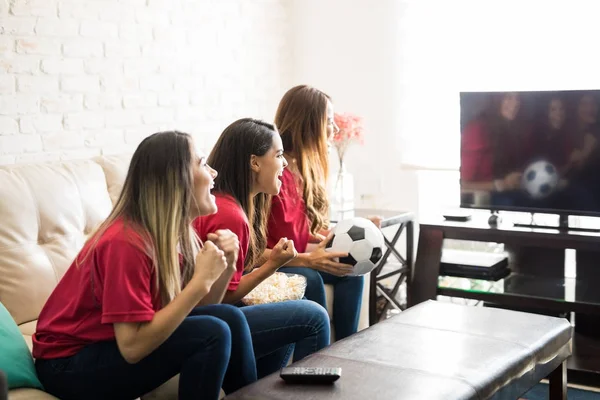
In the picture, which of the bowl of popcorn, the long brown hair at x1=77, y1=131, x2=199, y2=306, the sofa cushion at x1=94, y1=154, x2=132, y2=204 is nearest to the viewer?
the long brown hair at x1=77, y1=131, x2=199, y2=306

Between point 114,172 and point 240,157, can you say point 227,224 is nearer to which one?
point 240,157

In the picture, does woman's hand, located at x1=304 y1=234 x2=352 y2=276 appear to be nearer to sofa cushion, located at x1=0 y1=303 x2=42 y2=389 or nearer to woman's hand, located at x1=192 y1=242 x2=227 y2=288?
woman's hand, located at x1=192 y1=242 x2=227 y2=288

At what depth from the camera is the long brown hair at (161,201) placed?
80.7 inches

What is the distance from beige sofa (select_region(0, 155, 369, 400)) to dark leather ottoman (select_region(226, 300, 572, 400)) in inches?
38.3

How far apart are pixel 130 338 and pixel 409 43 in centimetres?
287

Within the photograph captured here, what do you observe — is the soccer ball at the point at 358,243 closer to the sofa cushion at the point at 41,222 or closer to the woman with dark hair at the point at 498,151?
the sofa cushion at the point at 41,222

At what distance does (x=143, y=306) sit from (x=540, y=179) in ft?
7.10

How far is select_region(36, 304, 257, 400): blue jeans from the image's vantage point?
6.68ft

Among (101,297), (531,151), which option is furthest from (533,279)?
(101,297)

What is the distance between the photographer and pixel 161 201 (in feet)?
6.81

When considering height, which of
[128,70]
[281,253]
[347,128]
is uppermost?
[128,70]

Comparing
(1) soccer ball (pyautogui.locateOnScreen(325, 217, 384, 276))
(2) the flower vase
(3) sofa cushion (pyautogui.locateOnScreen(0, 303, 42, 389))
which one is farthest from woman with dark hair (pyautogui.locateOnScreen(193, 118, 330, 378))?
(2) the flower vase

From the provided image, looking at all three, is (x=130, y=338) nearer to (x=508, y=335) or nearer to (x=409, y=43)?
(x=508, y=335)

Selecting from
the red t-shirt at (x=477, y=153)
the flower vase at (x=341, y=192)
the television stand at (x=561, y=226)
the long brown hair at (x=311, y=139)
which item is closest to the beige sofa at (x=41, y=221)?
the long brown hair at (x=311, y=139)
